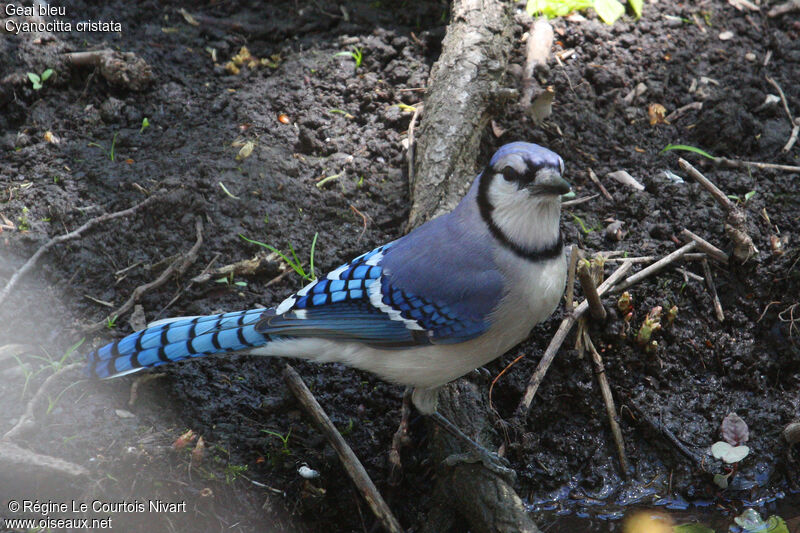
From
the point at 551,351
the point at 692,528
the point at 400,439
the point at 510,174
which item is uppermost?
the point at 510,174

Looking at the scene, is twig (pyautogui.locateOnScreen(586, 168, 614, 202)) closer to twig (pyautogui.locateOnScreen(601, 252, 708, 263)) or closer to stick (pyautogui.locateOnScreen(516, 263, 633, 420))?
twig (pyautogui.locateOnScreen(601, 252, 708, 263))

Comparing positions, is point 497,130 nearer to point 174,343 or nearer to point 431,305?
point 431,305

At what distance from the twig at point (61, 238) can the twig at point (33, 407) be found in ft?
1.56

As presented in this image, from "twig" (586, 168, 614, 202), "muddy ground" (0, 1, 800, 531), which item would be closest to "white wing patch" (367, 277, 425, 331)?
"muddy ground" (0, 1, 800, 531)

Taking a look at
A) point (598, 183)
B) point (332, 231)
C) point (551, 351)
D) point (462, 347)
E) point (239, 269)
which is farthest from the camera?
point (598, 183)

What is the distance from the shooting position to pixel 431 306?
2801 millimetres

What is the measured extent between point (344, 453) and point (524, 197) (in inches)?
45.8

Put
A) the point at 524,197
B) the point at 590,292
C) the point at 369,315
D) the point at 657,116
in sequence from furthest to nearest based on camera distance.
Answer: the point at 657,116
the point at 590,292
the point at 369,315
the point at 524,197

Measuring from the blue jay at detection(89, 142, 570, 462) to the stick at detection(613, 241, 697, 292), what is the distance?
773mm

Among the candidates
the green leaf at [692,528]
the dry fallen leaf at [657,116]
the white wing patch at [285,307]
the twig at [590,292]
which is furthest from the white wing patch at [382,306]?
the dry fallen leaf at [657,116]

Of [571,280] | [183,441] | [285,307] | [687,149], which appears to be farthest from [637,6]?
[183,441]

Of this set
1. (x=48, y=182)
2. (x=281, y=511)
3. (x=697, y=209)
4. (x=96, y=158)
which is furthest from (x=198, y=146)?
(x=697, y=209)

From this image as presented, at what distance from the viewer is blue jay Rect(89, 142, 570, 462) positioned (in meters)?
2.69

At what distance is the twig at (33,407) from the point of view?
266 cm
